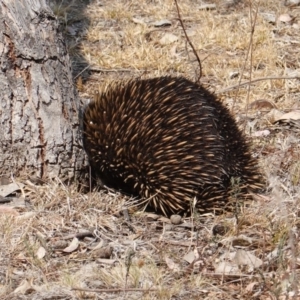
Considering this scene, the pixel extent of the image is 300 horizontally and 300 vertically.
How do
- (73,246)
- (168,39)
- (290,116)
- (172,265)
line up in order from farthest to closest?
(168,39)
(290,116)
(73,246)
(172,265)

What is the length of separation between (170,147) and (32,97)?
2.73ft

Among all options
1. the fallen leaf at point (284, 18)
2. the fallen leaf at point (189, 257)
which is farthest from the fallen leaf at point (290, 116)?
the fallen leaf at point (189, 257)

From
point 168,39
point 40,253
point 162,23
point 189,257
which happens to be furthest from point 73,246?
point 162,23

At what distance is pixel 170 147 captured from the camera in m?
4.26

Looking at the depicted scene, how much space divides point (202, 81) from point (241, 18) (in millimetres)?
1239

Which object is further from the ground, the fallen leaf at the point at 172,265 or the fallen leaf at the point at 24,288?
the fallen leaf at the point at 172,265

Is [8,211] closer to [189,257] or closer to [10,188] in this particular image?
[10,188]

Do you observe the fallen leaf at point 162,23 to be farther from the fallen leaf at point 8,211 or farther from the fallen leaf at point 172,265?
the fallen leaf at point 172,265

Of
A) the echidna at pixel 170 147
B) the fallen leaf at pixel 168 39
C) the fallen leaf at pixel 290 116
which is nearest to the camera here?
the echidna at pixel 170 147

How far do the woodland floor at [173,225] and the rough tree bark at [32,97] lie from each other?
150 mm

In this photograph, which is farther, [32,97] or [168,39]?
[168,39]

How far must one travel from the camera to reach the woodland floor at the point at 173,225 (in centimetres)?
322

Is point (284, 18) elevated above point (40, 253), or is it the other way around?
point (284, 18)

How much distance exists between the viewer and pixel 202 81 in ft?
19.7
